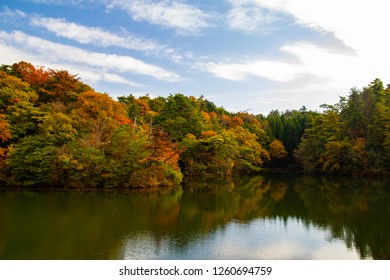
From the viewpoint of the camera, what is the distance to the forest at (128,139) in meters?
21.5

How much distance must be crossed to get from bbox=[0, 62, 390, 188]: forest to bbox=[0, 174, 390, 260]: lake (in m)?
1.52

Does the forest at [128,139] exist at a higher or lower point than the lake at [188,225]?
higher

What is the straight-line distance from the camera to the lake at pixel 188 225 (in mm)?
10227

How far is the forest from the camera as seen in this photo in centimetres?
2153

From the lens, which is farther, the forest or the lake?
the forest

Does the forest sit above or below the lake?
above

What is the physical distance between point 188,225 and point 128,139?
10.3 m

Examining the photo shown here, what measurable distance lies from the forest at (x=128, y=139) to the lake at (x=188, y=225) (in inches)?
59.9

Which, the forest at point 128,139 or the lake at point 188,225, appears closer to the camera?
the lake at point 188,225

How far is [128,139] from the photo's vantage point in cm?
2253

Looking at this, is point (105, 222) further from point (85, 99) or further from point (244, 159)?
point (244, 159)

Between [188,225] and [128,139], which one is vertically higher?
[128,139]
